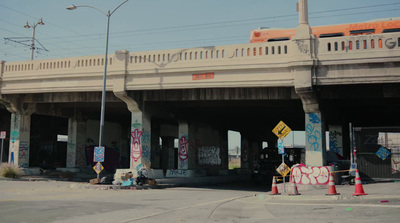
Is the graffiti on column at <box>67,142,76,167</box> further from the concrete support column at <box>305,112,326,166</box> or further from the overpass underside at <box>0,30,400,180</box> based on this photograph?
the concrete support column at <box>305,112,326,166</box>

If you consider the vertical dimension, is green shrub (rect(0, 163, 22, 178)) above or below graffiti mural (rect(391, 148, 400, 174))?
below

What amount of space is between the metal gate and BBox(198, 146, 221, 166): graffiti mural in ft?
50.9

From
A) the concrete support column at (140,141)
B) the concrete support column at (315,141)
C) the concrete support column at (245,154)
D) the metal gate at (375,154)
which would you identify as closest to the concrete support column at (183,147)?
the concrete support column at (140,141)

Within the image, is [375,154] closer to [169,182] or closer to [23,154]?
[169,182]

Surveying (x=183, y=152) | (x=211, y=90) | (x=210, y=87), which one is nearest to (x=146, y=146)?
(x=211, y=90)

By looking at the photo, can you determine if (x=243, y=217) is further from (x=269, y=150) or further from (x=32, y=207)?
(x=269, y=150)

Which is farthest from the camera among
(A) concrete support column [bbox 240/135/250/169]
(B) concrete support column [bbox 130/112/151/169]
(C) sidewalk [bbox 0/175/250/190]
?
(A) concrete support column [bbox 240/135/250/169]

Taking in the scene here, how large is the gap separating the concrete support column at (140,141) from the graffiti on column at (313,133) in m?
10.6

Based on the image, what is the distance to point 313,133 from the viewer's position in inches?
827

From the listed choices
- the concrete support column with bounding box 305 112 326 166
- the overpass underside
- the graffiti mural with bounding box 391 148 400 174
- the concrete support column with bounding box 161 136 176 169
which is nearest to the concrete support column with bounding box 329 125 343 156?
the overpass underside

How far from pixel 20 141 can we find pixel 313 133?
22847 mm

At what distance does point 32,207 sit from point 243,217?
6552 millimetres

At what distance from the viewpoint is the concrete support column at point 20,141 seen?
98.4 ft

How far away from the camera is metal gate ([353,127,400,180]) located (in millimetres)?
20656
